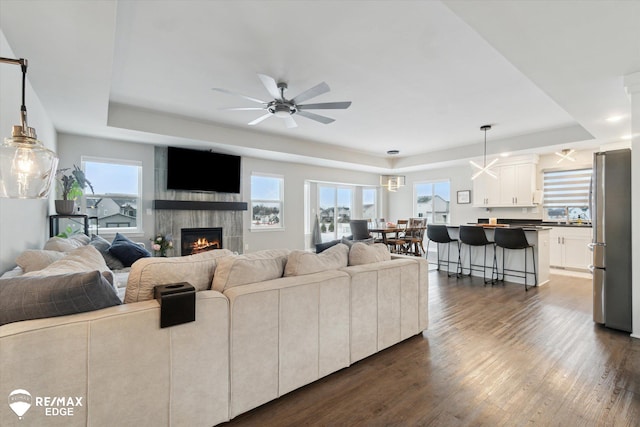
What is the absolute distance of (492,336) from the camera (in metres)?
2.88

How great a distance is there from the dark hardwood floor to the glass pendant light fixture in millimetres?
1587

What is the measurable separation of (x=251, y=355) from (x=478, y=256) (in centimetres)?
510

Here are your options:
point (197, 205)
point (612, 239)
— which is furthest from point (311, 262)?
point (197, 205)

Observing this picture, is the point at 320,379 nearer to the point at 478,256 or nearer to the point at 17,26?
the point at 17,26

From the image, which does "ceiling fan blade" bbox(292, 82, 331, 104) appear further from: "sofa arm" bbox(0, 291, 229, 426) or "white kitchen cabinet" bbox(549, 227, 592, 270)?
"white kitchen cabinet" bbox(549, 227, 592, 270)

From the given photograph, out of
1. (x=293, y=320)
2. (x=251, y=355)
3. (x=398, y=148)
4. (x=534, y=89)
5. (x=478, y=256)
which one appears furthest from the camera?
(x=398, y=148)

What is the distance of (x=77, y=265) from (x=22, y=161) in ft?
3.07

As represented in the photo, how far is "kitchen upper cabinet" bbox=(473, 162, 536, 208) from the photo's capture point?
21.3ft

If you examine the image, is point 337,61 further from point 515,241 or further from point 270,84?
point 515,241

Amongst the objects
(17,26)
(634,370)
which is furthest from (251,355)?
(634,370)

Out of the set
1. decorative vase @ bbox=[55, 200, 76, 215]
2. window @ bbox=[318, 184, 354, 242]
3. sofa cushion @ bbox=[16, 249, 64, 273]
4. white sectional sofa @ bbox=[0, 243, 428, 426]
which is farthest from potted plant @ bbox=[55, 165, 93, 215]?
window @ bbox=[318, 184, 354, 242]

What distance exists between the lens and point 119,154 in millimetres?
5223

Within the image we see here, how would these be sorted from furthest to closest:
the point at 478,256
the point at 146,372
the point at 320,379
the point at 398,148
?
the point at 398,148 < the point at 478,256 < the point at 320,379 < the point at 146,372

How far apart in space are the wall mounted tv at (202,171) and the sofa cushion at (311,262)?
4265 millimetres
